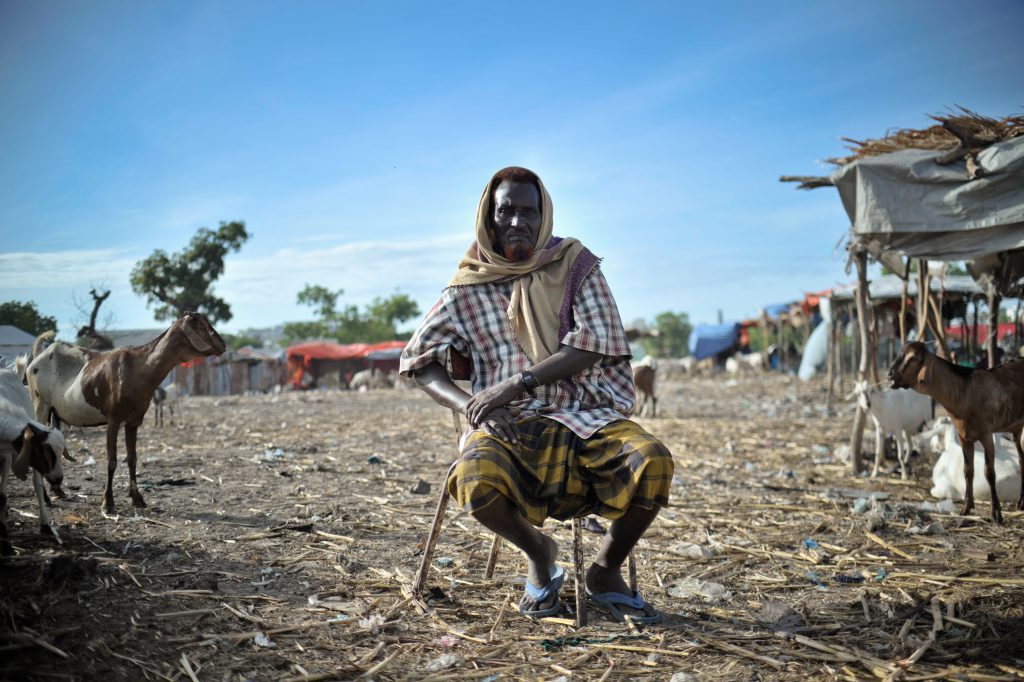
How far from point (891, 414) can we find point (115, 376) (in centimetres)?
739

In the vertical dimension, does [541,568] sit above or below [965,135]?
below

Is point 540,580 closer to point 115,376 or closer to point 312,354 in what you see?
point 115,376

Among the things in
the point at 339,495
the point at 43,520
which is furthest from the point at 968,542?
the point at 43,520

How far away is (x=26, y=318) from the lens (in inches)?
155

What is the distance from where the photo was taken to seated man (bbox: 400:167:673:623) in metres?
2.89

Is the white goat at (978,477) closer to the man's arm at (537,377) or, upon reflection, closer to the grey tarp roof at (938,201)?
the grey tarp roof at (938,201)

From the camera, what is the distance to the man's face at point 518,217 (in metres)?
3.32

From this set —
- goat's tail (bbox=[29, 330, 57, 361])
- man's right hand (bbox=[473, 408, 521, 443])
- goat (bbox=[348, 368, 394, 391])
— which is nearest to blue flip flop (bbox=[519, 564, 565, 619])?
man's right hand (bbox=[473, 408, 521, 443])

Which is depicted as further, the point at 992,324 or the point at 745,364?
the point at 745,364

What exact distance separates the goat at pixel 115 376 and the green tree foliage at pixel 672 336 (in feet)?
189

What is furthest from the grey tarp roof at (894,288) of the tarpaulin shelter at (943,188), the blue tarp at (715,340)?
the blue tarp at (715,340)

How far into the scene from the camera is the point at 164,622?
2947mm

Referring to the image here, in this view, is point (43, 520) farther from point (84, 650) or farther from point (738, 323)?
point (738, 323)

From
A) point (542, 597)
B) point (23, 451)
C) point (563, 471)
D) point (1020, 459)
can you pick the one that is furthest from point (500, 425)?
point (1020, 459)
